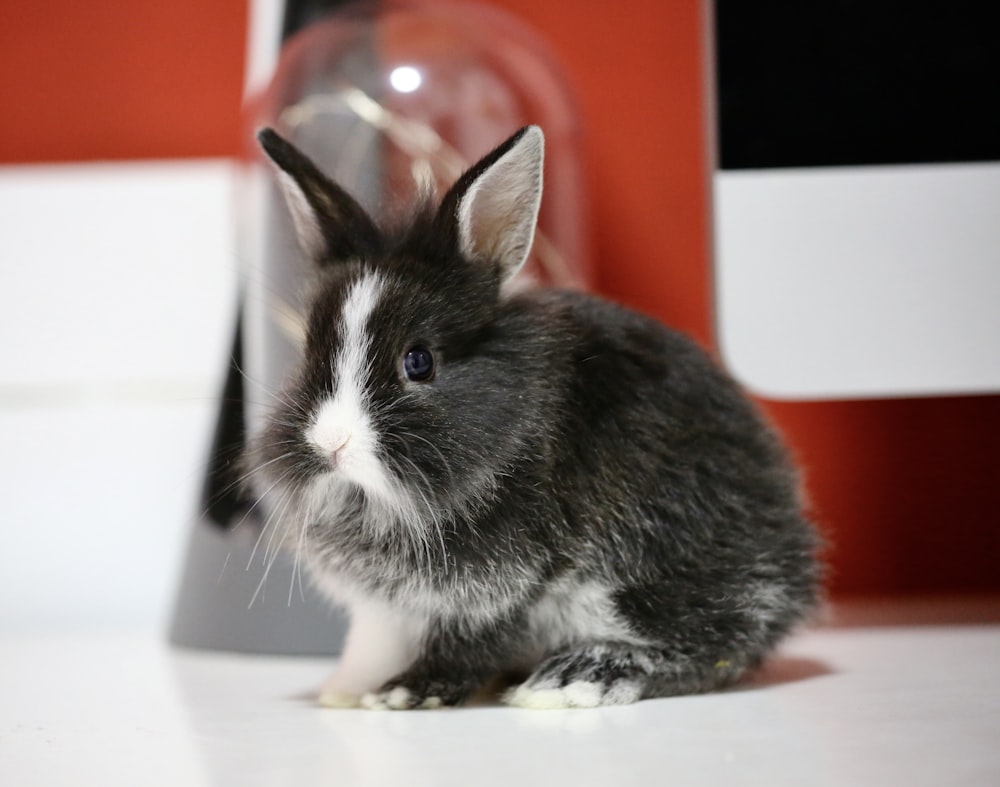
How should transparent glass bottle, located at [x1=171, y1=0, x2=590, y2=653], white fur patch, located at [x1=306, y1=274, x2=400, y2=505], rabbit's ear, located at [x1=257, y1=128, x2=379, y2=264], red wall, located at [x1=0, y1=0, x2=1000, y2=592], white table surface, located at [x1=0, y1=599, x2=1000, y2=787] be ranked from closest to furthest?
white table surface, located at [x1=0, y1=599, x2=1000, y2=787] → white fur patch, located at [x1=306, y1=274, x2=400, y2=505] → rabbit's ear, located at [x1=257, y1=128, x2=379, y2=264] → transparent glass bottle, located at [x1=171, y1=0, x2=590, y2=653] → red wall, located at [x1=0, y1=0, x2=1000, y2=592]

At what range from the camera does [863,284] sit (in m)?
1.02

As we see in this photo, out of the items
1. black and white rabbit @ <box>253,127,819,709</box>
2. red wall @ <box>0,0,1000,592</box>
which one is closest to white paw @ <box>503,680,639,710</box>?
black and white rabbit @ <box>253,127,819,709</box>

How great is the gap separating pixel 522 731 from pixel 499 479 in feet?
0.61

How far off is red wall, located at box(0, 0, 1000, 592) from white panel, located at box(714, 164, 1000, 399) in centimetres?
59

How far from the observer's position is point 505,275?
0.91 metres

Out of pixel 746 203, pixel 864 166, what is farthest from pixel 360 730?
pixel 864 166

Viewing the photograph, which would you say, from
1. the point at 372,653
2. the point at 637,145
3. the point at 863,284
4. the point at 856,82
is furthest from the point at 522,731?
the point at 637,145

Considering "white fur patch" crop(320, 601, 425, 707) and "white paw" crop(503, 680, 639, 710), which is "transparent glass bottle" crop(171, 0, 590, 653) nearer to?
"white fur patch" crop(320, 601, 425, 707)

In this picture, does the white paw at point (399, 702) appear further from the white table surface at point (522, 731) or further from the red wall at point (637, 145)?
the red wall at point (637, 145)

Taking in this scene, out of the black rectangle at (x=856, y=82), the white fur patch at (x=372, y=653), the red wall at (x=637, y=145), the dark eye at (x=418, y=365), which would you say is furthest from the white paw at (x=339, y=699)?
the red wall at (x=637, y=145)

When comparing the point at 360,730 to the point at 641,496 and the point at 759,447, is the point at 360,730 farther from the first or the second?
the point at 759,447

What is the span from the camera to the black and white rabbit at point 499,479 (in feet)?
2.72

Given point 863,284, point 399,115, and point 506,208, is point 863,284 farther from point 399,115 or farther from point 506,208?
point 399,115

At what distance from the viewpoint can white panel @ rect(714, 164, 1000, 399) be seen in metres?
1.01
